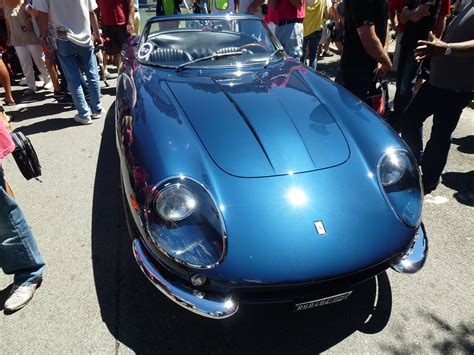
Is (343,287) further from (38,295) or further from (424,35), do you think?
(424,35)

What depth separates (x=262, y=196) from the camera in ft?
5.34

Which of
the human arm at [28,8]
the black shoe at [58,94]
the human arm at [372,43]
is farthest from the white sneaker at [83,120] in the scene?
the human arm at [372,43]

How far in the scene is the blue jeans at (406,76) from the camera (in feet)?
11.9

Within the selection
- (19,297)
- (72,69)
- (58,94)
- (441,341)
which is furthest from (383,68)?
(58,94)

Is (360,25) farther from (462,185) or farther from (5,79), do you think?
(5,79)

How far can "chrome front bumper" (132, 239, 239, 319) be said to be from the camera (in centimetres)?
150

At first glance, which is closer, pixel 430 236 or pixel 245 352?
pixel 245 352

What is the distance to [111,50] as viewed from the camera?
5.55 m

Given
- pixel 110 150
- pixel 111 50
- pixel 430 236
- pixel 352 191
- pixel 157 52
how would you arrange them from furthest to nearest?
pixel 111 50 < pixel 110 150 < pixel 157 52 < pixel 430 236 < pixel 352 191

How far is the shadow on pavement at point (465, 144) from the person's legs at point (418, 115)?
40.9 inches

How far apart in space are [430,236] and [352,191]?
122cm

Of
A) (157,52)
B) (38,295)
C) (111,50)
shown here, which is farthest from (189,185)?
(111,50)

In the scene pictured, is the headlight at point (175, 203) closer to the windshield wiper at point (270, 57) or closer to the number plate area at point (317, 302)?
the number plate area at point (317, 302)

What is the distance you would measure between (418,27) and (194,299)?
348 cm
